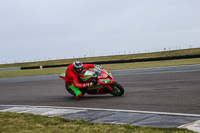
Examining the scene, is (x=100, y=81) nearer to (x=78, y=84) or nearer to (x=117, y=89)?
(x=117, y=89)

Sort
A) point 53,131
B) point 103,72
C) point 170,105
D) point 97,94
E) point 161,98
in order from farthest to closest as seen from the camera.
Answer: point 97,94
point 103,72
point 161,98
point 170,105
point 53,131

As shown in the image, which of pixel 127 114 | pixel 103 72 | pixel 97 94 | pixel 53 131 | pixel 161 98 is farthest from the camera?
pixel 97 94

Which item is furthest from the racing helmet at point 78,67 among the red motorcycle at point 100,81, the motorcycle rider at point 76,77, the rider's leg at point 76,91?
the rider's leg at point 76,91

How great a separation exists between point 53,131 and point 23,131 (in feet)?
1.87

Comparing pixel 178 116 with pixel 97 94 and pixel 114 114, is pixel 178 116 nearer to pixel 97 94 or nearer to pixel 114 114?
pixel 114 114

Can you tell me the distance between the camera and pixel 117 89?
9781 mm

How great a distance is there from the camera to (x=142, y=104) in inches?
303

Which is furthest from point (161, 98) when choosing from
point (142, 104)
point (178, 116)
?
point (178, 116)

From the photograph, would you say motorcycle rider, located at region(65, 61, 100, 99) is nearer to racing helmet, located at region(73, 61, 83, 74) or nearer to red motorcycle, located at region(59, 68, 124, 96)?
racing helmet, located at region(73, 61, 83, 74)

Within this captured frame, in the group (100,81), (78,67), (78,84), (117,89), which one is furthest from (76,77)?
(117,89)

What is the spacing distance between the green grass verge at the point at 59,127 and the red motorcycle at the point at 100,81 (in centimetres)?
323

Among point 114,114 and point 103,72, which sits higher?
point 103,72

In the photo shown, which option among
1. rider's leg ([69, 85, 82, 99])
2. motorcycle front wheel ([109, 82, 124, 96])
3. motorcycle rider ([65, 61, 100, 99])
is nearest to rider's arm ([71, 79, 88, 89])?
motorcycle rider ([65, 61, 100, 99])

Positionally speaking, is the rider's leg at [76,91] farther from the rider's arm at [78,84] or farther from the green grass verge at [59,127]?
the green grass verge at [59,127]
